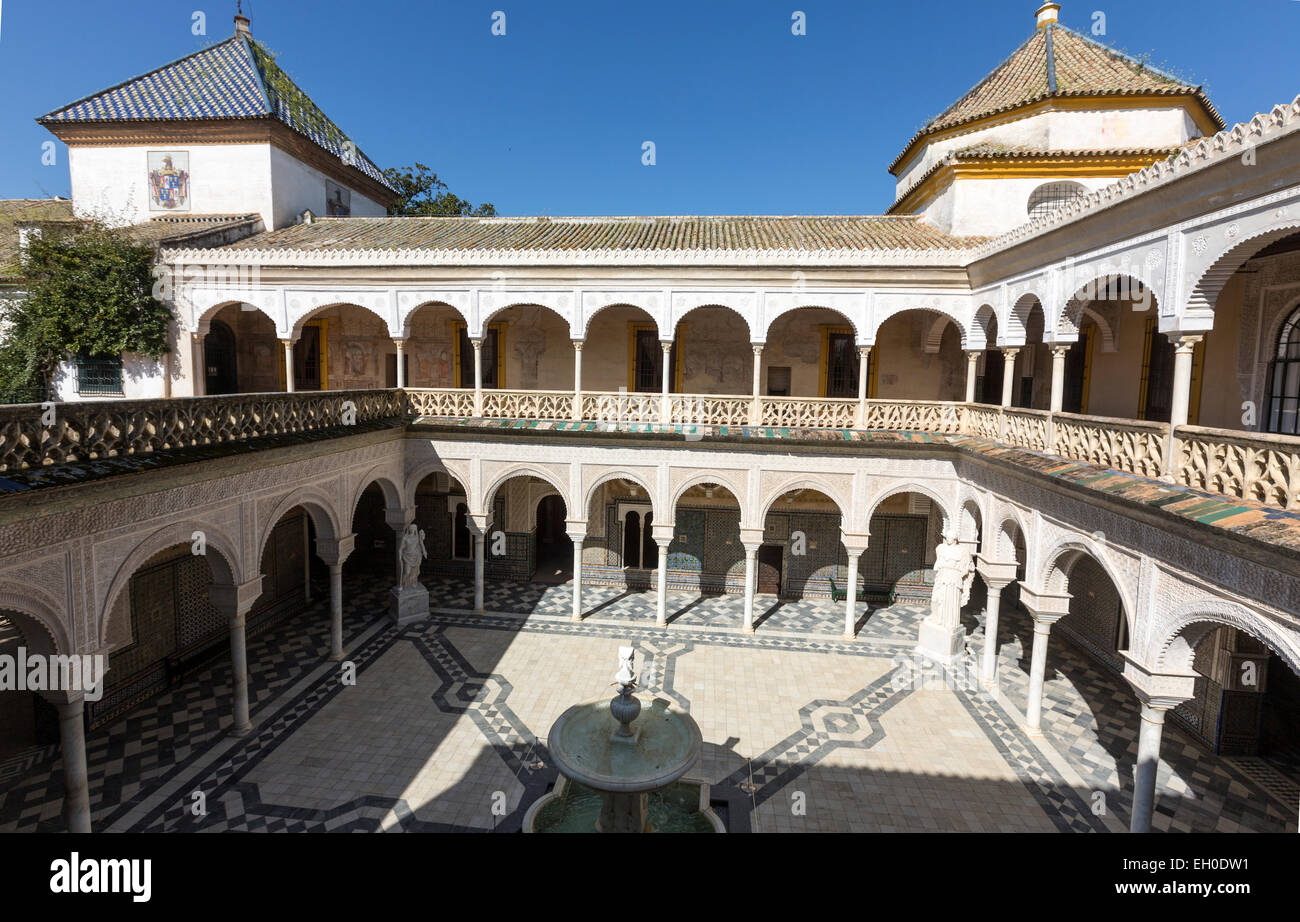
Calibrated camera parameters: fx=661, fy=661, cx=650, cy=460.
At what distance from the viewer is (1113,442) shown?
737 centimetres

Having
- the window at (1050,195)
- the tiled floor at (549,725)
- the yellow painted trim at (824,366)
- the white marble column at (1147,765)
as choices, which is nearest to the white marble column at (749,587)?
the tiled floor at (549,725)

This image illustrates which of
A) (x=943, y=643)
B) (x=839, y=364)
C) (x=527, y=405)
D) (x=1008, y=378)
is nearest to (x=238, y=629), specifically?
(x=527, y=405)

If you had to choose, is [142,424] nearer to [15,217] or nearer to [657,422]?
[657,422]

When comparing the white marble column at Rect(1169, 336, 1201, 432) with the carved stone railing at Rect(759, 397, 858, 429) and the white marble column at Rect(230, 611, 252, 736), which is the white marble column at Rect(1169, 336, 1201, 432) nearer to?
the carved stone railing at Rect(759, 397, 858, 429)

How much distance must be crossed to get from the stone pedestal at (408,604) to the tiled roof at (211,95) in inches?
418

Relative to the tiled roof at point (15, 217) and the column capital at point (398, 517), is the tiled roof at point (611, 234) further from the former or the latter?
the column capital at point (398, 517)

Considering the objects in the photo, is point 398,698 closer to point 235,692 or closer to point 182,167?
point 235,692

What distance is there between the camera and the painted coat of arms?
576 inches

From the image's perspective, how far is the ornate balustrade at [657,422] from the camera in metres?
5.59

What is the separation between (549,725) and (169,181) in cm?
1470

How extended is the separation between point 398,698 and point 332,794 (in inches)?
89.4

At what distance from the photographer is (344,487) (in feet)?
35.5

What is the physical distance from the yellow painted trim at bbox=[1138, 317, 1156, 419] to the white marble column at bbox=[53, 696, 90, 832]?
14399 mm

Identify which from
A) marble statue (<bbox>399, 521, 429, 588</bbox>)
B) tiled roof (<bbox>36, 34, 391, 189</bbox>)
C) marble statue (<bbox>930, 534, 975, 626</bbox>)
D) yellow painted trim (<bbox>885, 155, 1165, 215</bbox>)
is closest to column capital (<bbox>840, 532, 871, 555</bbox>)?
marble statue (<bbox>930, 534, 975, 626</bbox>)
